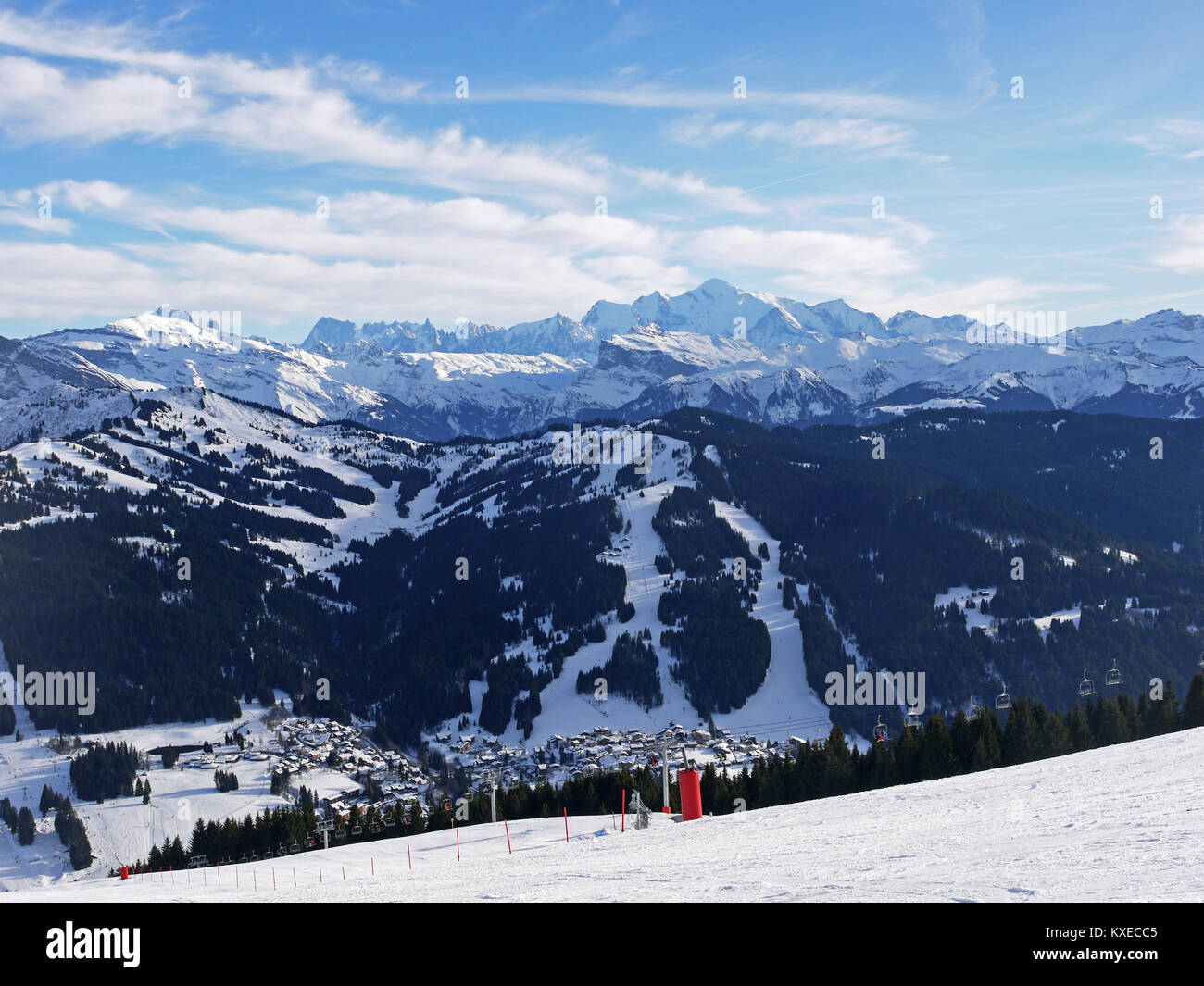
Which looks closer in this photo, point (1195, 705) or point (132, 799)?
point (1195, 705)

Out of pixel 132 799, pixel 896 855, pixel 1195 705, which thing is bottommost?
pixel 132 799

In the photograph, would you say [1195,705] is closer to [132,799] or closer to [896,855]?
[896,855]

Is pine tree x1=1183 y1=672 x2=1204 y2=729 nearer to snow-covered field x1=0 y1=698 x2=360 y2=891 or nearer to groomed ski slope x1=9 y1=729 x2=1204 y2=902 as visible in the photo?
groomed ski slope x1=9 y1=729 x2=1204 y2=902

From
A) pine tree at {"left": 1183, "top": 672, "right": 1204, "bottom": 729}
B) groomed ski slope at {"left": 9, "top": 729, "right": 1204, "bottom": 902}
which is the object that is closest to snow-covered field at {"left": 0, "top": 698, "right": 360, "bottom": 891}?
groomed ski slope at {"left": 9, "top": 729, "right": 1204, "bottom": 902}

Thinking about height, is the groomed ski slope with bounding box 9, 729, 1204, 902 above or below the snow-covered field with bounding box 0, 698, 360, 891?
above

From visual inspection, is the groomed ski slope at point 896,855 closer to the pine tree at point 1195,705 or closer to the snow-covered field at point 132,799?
the pine tree at point 1195,705

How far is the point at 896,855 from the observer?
25016 mm

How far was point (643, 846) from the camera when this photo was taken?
115 feet

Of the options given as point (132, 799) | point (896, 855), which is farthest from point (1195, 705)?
point (132, 799)

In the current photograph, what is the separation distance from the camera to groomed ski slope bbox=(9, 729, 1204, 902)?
20109 millimetres

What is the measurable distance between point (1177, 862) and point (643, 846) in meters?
19.5
